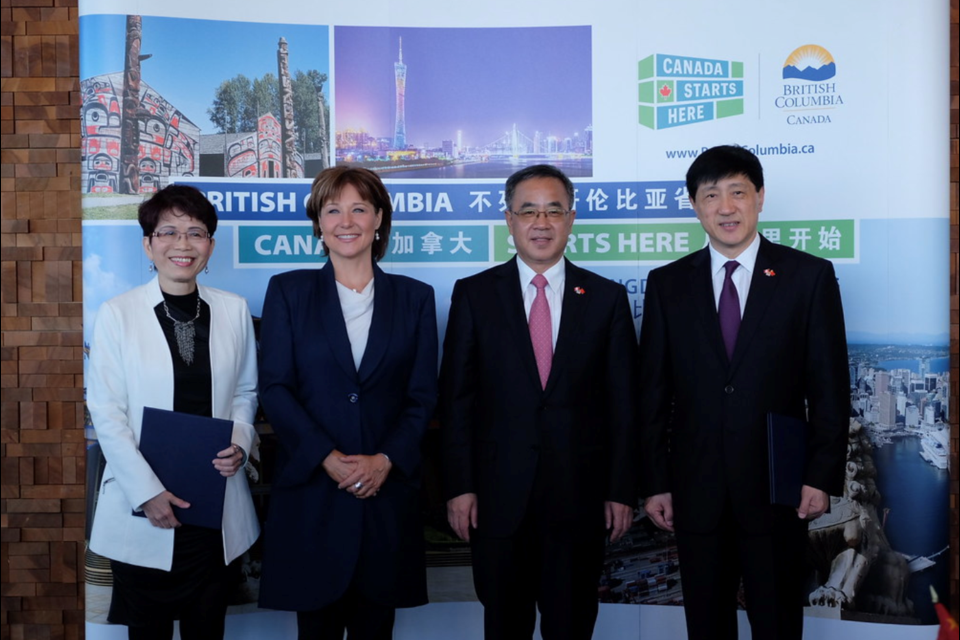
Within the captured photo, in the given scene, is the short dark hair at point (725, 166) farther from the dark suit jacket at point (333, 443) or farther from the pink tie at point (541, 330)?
the dark suit jacket at point (333, 443)

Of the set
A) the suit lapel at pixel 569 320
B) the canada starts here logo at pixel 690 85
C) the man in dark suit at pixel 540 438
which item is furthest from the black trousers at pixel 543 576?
the canada starts here logo at pixel 690 85

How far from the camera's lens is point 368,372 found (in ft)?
8.84

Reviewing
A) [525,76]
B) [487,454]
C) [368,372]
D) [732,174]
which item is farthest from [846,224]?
[368,372]

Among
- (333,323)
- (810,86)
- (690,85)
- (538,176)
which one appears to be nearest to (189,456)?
(333,323)

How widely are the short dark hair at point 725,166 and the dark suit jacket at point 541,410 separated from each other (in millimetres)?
438

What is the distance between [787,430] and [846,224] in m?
1.18

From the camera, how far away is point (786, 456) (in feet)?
8.55

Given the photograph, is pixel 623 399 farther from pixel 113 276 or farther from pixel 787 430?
pixel 113 276

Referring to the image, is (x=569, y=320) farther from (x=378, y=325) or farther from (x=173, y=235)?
(x=173, y=235)

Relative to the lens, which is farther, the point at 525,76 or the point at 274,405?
the point at 525,76

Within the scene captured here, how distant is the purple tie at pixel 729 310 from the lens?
271cm

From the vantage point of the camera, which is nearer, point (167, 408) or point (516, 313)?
point (167, 408)

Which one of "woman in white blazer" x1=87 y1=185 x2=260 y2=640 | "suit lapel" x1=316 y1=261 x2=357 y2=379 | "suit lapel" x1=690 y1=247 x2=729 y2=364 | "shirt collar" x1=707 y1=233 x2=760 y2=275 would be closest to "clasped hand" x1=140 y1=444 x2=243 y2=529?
"woman in white blazer" x1=87 y1=185 x2=260 y2=640

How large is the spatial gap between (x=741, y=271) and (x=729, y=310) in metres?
0.14
